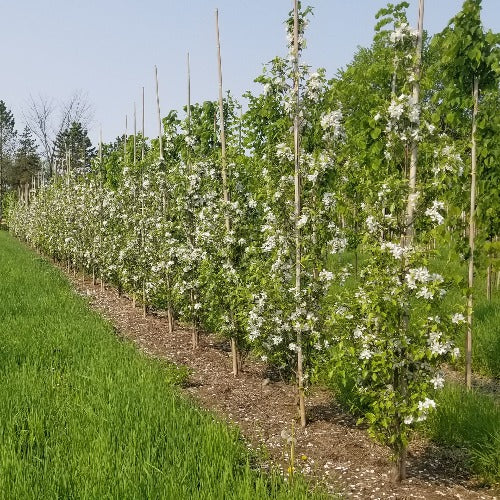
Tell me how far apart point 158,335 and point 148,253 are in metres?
2.03

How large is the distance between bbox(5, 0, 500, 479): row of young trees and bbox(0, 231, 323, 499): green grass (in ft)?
4.40

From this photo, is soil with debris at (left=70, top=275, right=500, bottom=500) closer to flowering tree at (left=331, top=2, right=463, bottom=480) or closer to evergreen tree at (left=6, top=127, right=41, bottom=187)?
flowering tree at (left=331, top=2, right=463, bottom=480)

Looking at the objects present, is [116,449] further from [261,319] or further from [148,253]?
[148,253]

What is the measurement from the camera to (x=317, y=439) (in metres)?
5.73

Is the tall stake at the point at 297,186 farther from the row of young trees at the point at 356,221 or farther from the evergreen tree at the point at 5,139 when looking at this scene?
the evergreen tree at the point at 5,139

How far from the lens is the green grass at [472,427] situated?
190 inches

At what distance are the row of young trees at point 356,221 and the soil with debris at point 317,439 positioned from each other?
0.27m

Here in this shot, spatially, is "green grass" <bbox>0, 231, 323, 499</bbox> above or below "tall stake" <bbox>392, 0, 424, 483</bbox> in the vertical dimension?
below

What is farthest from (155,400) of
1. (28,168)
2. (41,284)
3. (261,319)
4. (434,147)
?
(28,168)

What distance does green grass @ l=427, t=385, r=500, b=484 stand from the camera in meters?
4.83

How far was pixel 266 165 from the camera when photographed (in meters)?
6.43

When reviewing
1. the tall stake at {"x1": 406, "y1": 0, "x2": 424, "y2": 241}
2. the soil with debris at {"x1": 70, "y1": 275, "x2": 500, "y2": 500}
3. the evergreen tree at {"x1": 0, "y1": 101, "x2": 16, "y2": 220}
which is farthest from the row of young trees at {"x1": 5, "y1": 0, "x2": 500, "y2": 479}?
the evergreen tree at {"x1": 0, "y1": 101, "x2": 16, "y2": 220}

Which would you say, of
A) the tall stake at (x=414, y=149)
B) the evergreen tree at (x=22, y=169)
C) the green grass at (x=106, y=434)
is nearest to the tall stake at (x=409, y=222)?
the tall stake at (x=414, y=149)

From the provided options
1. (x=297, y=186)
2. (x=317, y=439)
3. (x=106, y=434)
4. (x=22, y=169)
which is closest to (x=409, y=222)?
(x=297, y=186)
